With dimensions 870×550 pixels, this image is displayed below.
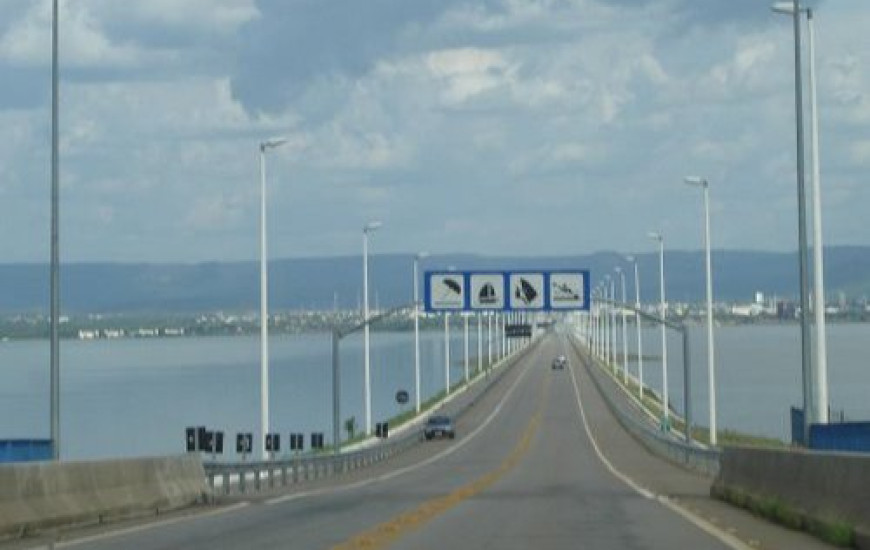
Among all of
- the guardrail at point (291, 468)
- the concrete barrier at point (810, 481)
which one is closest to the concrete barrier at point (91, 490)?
the guardrail at point (291, 468)

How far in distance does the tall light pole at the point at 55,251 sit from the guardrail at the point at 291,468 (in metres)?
8.37

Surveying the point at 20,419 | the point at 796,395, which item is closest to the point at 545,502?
the point at 20,419

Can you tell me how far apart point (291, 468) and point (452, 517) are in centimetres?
2628

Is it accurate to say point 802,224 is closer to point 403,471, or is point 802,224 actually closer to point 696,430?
point 403,471

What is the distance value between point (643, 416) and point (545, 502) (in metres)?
81.1

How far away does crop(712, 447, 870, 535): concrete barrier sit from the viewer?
22.9 m

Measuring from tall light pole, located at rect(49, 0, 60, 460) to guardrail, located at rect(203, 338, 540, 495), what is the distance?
8372 millimetres

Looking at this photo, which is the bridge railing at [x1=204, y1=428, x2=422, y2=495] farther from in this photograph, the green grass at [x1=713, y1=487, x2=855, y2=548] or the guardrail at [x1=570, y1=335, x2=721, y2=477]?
the green grass at [x1=713, y1=487, x2=855, y2=548]

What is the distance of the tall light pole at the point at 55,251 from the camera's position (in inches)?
1326

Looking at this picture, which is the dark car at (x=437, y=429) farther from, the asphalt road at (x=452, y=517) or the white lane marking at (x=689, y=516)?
the white lane marking at (x=689, y=516)

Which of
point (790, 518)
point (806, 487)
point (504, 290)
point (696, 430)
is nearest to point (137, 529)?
point (790, 518)

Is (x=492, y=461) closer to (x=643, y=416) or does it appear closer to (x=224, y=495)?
(x=224, y=495)

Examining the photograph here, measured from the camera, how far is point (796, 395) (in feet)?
506

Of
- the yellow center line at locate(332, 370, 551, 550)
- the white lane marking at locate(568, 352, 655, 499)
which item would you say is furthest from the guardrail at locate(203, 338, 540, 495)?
the white lane marking at locate(568, 352, 655, 499)
